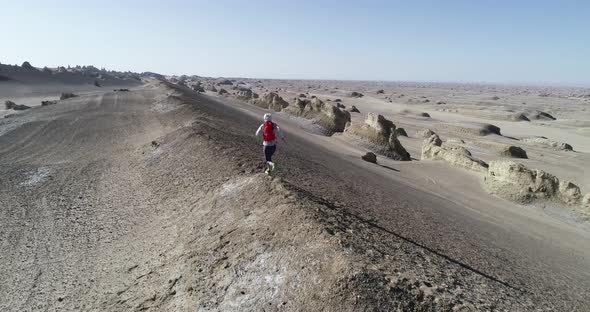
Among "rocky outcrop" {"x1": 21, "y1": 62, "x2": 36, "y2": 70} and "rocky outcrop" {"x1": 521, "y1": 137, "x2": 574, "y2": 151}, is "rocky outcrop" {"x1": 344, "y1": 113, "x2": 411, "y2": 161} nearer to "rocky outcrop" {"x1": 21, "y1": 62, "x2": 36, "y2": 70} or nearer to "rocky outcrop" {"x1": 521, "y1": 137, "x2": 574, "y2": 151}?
"rocky outcrop" {"x1": 521, "y1": 137, "x2": 574, "y2": 151}

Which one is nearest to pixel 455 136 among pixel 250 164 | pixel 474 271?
pixel 250 164

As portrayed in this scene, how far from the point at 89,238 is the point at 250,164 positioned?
407 cm

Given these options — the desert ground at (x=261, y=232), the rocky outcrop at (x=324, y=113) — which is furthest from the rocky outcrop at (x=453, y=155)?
the rocky outcrop at (x=324, y=113)

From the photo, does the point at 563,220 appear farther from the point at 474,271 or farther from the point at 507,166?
the point at 474,271

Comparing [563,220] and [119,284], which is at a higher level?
[119,284]

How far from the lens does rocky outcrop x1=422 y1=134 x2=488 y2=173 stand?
1803 cm

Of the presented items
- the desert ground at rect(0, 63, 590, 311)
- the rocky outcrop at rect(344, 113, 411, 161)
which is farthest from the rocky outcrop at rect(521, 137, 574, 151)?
the rocky outcrop at rect(344, 113, 411, 161)

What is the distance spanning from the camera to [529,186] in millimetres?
14641

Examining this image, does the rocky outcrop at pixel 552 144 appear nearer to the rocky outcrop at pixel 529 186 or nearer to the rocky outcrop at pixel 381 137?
the rocky outcrop at pixel 381 137

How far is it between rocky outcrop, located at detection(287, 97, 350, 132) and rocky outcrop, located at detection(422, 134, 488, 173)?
27.5 feet

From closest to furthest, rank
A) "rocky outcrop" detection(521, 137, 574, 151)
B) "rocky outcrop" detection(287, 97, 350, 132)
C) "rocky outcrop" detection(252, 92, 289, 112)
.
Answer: "rocky outcrop" detection(521, 137, 574, 151), "rocky outcrop" detection(287, 97, 350, 132), "rocky outcrop" detection(252, 92, 289, 112)

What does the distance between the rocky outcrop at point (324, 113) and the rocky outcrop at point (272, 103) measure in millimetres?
4846

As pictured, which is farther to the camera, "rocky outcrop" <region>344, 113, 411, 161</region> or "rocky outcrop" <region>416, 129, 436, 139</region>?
"rocky outcrop" <region>416, 129, 436, 139</region>

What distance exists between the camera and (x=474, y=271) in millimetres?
6363
